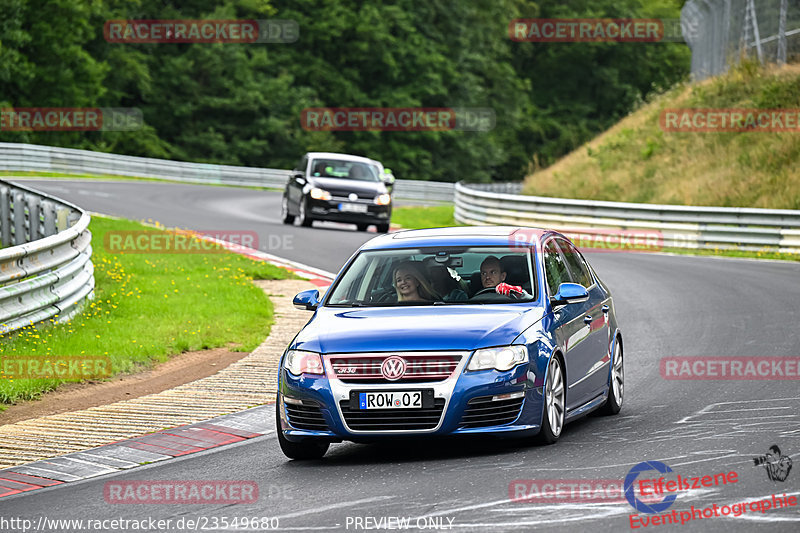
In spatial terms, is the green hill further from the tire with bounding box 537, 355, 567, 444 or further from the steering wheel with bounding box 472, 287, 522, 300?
the tire with bounding box 537, 355, 567, 444

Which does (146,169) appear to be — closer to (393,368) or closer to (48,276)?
(48,276)

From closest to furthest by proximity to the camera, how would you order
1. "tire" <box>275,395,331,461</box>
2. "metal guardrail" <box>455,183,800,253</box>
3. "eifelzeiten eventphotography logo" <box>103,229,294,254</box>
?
"tire" <box>275,395,331,461</box>, "eifelzeiten eventphotography logo" <box>103,229,294,254</box>, "metal guardrail" <box>455,183,800,253</box>

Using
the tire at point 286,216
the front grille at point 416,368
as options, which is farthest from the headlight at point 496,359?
the tire at point 286,216

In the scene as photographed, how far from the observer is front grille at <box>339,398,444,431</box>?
8.09 meters

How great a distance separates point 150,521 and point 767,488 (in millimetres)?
3268

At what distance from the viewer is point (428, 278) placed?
31.1 feet

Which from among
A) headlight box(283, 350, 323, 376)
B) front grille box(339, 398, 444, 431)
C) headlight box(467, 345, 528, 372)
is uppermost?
headlight box(467, 345, 528, 372)

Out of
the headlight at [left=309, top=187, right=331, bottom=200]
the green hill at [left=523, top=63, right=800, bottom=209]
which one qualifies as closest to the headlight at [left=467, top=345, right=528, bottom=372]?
the headlight at [left=309, top=187, right=331, bottom=200]

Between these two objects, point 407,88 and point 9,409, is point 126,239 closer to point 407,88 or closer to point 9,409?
point 9,409

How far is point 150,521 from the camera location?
693cm

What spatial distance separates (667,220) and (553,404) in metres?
20.9

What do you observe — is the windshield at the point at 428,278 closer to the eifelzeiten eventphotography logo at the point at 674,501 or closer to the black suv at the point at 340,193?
the eifelzeiten eventphotography logo at the point at 674,501

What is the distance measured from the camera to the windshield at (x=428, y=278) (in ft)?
30.4

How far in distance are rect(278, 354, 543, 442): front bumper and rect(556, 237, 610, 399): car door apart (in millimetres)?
1251
